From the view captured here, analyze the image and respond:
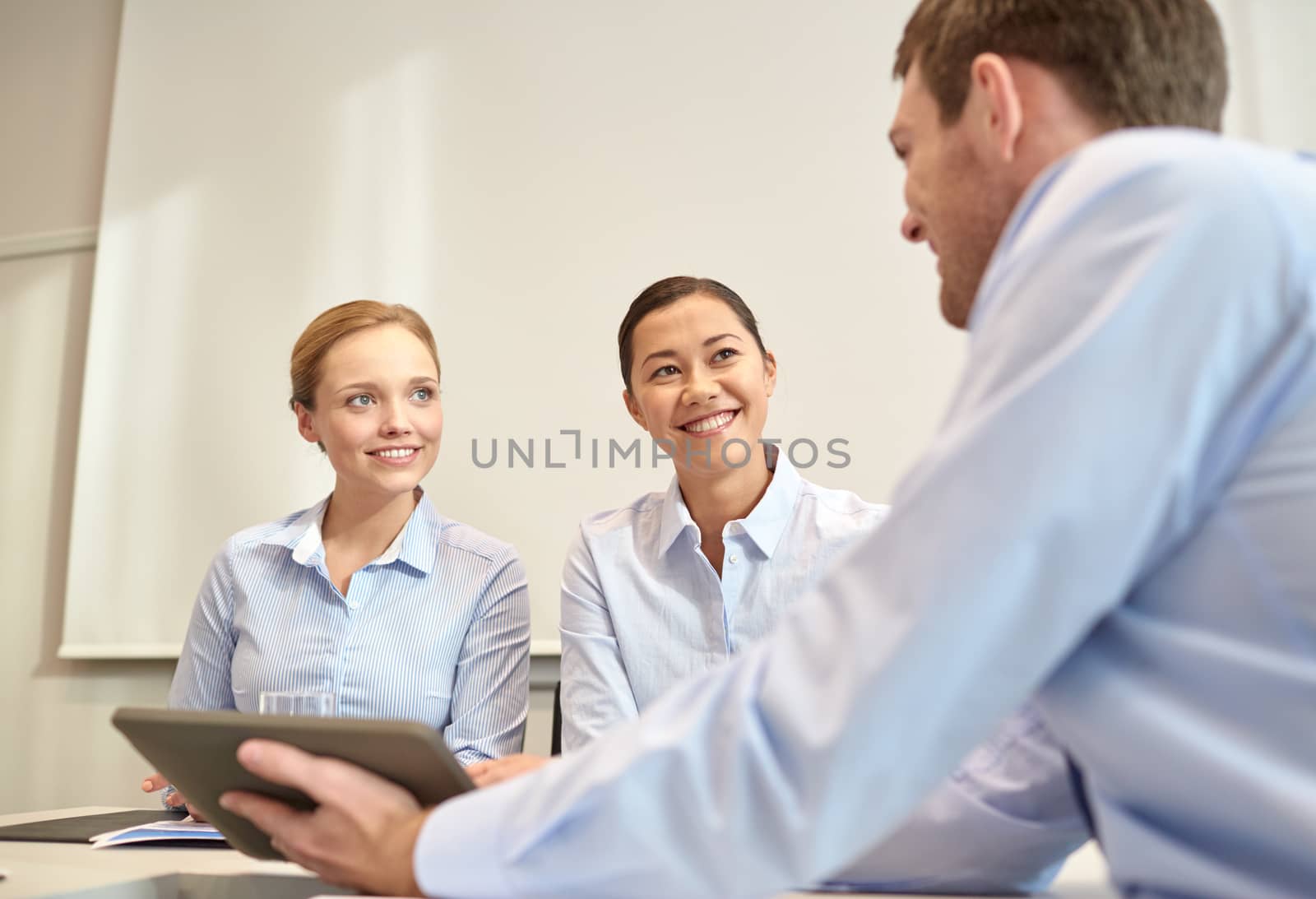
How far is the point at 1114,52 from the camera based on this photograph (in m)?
0.85

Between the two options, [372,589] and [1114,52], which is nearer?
[1114,52]

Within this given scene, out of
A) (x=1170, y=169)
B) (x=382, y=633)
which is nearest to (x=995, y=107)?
(x=1170, y=169)

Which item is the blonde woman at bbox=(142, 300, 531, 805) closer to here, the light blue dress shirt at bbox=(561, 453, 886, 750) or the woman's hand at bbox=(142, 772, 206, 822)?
the woman's hand at bbox=(142, 772, 206, 822)

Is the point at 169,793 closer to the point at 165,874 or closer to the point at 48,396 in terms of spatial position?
the point at 165,874

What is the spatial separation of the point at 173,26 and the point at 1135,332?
3426 mm

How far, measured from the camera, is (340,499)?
2.27 m

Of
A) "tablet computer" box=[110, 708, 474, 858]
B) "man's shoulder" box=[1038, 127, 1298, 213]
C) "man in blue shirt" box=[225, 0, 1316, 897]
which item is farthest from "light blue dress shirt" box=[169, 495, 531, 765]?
"man's shoulder" box=[1038, 127, 1298, 213]

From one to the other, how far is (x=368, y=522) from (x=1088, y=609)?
6.04 feet

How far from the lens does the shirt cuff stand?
2.18 feet

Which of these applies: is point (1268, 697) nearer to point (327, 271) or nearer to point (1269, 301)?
point (1269, 301)

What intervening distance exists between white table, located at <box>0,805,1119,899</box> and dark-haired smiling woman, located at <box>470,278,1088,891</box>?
0.69 metres

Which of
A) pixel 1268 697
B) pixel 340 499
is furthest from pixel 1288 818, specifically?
pixel 340 499

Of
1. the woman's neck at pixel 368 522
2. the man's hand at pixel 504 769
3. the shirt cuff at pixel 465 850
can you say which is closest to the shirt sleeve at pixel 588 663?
the woman's neck at pixel 368 522

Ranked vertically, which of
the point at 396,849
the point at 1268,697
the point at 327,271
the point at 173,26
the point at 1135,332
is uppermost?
the point at 173,26
